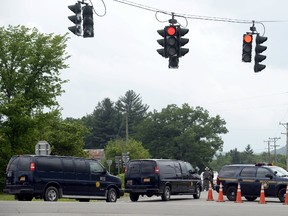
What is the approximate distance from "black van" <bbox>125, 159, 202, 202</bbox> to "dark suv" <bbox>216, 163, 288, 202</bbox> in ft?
6.12

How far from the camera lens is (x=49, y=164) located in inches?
1038

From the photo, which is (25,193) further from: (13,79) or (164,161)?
(13,79)

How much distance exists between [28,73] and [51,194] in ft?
59.3

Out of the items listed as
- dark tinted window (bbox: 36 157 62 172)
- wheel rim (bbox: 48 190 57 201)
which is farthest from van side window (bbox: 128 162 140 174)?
wheel rim (bbox: 48 190 57 201)

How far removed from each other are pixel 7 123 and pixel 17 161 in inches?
630

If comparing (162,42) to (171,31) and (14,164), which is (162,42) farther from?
(14,164)

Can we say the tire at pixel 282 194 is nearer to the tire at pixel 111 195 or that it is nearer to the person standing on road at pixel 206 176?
the tire at pixel 111 195

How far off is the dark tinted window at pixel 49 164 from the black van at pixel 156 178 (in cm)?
451

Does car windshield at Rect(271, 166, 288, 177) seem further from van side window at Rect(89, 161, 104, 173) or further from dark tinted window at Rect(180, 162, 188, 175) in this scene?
van side window at Rect(89, 161, 104, 173)

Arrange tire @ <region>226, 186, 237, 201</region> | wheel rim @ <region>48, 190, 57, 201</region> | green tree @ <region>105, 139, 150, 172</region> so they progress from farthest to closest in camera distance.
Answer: green tree @ <region>105, 139, 150, 172</region> < tire @ <region>226, 186, 237, 201</region> < wheel rim @ <region>48, 190, 57, 201</region>

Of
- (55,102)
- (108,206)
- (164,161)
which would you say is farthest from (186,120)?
(108,206)

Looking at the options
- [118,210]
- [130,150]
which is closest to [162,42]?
[118,210]

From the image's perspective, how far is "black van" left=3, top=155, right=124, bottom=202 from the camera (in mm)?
25797

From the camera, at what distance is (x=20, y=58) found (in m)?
43.0
